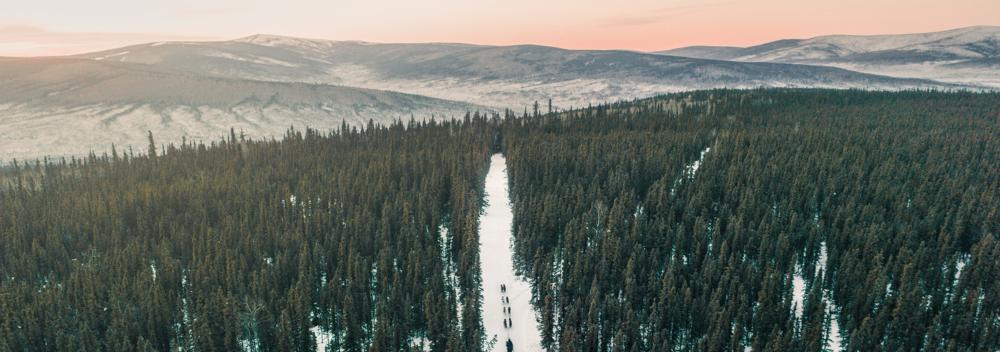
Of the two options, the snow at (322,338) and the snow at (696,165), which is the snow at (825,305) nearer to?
the snow at (696,165)

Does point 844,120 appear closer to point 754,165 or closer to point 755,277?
point 754,165

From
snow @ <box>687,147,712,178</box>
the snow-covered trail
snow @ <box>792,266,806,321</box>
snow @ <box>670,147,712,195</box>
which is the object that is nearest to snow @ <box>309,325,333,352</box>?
the snow-covered trail

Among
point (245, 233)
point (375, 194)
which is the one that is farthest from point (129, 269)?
point (375, 194)

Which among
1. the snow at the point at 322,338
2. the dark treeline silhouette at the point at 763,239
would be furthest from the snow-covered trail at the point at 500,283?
the snow at the point at 322,338

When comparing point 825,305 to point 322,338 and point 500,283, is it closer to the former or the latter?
point 500,283

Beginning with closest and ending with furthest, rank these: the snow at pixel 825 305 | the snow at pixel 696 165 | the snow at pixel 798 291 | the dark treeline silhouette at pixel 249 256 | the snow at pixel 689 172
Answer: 1. the snow at pixel 825 305
2. the dark treeline silhouette at pixel 249 256
3. the snow at pixel 798 291
4. the snow at pixel 689 172
5. the snow at pixel 696 165

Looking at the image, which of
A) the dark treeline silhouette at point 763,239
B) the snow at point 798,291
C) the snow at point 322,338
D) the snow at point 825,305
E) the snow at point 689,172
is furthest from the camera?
the snow at point 689,172

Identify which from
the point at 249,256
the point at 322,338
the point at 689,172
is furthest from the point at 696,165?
the point at 249,256
